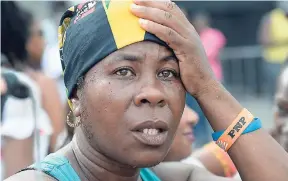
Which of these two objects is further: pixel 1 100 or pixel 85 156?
pixel 1 100

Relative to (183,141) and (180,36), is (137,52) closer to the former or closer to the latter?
(180,36)

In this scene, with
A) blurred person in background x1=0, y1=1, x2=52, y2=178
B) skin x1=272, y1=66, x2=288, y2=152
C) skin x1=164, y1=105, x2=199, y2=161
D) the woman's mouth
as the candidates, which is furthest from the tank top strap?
skin x1=272, y1=66, x2=288, y2=152

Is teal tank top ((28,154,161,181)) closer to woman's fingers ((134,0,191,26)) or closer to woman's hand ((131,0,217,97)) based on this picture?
woman's hand ((131,0,217,97))

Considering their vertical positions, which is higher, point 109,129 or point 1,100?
point 109,129

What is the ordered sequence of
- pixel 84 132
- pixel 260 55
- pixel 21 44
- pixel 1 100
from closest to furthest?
pixel 84 132, pixel 1 100, pixel 21 44, pixel 260 55

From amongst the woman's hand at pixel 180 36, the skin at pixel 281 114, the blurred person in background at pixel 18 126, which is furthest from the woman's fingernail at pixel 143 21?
the skin at pixel 281 114

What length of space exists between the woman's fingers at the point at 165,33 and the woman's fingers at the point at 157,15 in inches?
0.8

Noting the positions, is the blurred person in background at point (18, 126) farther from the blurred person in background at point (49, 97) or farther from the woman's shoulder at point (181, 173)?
the woman's shoulder at point (181, 173)

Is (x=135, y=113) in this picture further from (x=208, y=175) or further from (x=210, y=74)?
(x=208, y=175)

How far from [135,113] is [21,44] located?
3.17 metres

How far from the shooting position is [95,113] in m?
3.23

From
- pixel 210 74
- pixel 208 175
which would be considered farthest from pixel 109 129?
pixel 208 175

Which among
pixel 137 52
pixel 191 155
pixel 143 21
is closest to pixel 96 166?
pixel 137 52

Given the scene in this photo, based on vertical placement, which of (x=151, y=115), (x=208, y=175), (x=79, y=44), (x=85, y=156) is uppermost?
(x=79, y=44)
